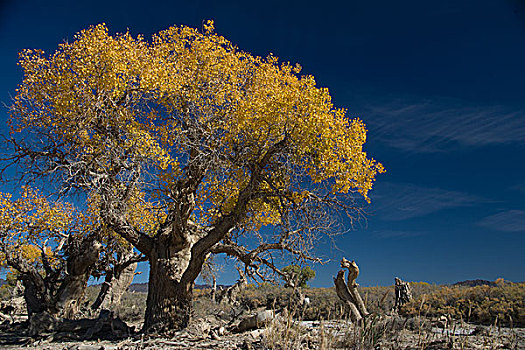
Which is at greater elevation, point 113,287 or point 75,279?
point 75,279

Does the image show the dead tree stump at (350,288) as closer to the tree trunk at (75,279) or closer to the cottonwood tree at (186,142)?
the cottonwood tree at (186,142)

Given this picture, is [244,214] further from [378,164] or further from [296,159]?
[378,164]

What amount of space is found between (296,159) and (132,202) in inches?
260

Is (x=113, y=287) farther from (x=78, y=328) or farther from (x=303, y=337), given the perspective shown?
(x=303, y=337)

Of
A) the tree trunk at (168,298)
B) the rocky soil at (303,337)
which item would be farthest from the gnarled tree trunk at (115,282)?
the tree trunk at (168,298)

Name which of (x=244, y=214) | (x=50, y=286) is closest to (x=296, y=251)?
(x=244, y=214)

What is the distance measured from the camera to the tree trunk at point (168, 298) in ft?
34.7

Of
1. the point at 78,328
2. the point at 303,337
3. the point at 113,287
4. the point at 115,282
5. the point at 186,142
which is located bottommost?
the point at 78,328

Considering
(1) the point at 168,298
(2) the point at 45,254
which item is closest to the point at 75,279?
(2) the point at 45,254

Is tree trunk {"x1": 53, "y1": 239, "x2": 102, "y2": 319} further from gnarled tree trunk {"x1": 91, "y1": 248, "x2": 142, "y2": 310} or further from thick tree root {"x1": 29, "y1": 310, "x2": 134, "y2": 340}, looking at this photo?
thick tree root {"x1": 29, "y1": 310, "x2": 134, "y2": 340}

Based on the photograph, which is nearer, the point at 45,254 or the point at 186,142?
the point at 186,142

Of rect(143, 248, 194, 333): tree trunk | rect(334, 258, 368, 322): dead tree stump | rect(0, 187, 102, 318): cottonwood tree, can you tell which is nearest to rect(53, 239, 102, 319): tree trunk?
rect(0, 187, 102, 318): cottonwood tree

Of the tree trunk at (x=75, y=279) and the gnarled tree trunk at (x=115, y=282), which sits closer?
the tree trunk at (x=75, y=279)

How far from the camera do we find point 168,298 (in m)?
10.8
